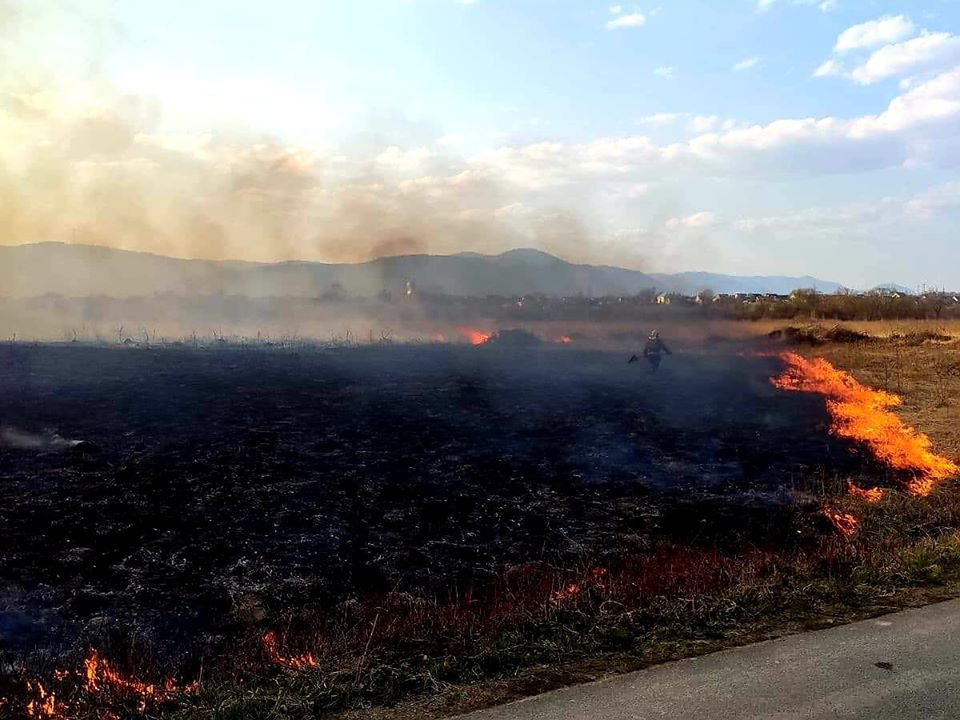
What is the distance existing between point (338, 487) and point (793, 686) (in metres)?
12.6

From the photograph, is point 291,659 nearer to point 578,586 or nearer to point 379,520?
point 578,586

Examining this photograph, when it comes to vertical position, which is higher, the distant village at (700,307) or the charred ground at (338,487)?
the distant village at (700,307)

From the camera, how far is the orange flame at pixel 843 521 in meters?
14.0

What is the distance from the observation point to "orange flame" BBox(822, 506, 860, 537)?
14023 mm

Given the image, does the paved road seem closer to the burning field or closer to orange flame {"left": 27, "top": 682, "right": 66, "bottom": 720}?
the burning field

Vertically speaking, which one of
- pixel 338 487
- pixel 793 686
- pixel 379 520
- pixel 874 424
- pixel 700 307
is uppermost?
pixel 700 307

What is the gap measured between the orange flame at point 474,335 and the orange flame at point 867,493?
4390cm

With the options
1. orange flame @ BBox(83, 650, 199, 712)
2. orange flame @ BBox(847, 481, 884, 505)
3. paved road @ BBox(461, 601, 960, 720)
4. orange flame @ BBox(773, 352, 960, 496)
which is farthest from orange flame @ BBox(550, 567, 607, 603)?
orange flame @ BBox(773, 352, 960, 496)

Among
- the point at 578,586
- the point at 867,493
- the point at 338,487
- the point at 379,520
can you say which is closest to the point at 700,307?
the point at 867,493

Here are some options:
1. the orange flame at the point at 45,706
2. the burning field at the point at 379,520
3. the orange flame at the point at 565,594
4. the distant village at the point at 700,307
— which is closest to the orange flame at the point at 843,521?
the burning field at the point at 379,520

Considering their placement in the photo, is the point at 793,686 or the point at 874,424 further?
the point at 874,424

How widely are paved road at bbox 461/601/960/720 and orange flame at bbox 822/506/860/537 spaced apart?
7172 millimetres

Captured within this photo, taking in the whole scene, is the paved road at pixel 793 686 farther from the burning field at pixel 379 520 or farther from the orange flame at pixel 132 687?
the orange flame at pixel 132 687

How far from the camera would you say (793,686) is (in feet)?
20.0
